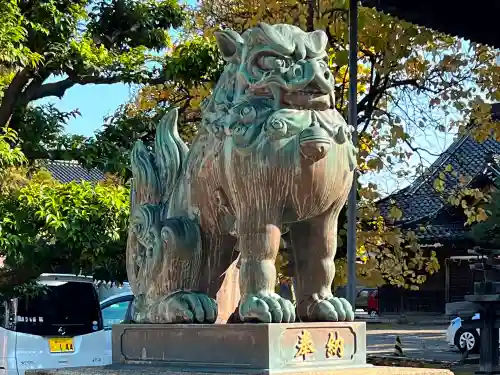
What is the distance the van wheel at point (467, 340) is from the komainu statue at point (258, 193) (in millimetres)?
12256

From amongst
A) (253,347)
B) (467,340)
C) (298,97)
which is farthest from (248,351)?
(467,340)

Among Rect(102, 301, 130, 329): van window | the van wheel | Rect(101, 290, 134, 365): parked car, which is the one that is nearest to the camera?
Rect(101, 290, 134, 365): parked car

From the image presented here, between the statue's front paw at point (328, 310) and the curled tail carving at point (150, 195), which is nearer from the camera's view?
the statue's front paw at point (328, 310)

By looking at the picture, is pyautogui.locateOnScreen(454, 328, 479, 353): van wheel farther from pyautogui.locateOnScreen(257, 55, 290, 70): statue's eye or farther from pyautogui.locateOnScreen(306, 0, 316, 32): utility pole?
pyautogui.locateOnScreen(257, 55, 290, 70): statue's eye

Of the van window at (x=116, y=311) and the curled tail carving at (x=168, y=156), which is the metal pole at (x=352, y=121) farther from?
the van window at (x=116, y=311)

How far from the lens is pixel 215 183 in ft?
9.93

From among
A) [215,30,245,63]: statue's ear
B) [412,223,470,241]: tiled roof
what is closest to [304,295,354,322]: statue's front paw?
[215,30,245,63]: statue's ear

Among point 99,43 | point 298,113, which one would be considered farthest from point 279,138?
point 99,43

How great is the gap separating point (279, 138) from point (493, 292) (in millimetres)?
9448

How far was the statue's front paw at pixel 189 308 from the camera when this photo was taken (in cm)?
299

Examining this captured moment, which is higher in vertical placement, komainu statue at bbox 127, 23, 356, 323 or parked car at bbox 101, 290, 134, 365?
komainu statue at bbox 127, 23, 356, 323

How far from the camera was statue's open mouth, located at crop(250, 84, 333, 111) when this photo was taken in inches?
113

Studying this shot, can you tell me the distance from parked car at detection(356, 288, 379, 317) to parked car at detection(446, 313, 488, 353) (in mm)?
11965

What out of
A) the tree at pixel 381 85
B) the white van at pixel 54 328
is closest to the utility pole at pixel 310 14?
the tree at pixel 381 85
